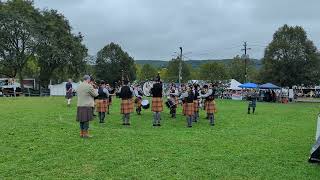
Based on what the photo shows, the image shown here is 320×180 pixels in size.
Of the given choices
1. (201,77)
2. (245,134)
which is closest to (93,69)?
(201,77)

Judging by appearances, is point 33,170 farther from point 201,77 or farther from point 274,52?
point 201,77

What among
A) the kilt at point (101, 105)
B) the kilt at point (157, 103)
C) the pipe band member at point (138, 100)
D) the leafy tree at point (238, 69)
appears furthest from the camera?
the leafy tree at point (238, 69)

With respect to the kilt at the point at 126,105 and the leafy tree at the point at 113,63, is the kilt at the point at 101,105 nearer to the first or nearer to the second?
the kilt at the point at 126,105

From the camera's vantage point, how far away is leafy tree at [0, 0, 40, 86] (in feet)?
209

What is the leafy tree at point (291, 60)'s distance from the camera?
69.0m

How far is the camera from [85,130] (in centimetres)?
1371

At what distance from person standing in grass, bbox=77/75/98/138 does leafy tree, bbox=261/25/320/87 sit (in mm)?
58319

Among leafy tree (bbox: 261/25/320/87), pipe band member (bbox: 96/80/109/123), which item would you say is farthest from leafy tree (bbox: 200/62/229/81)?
pipe band member (bbox: 96/80/109/123)

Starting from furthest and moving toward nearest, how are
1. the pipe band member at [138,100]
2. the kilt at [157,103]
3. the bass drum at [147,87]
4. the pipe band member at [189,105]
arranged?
the bass drum at [147,87], the pipe band member at [138,100], the pipe band member at [189,105], the kilt at [157,103]

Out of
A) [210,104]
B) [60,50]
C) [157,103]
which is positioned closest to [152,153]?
[157,103]

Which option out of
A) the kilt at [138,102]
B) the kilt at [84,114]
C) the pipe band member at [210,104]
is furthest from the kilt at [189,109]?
the kilt at [138,102]

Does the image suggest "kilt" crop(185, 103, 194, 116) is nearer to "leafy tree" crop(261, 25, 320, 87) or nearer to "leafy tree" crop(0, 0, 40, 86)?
"leafy tree" crop(0, 0, 40, 86)

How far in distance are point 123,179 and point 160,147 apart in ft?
12.1

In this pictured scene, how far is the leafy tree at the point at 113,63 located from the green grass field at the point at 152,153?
88.5 m
